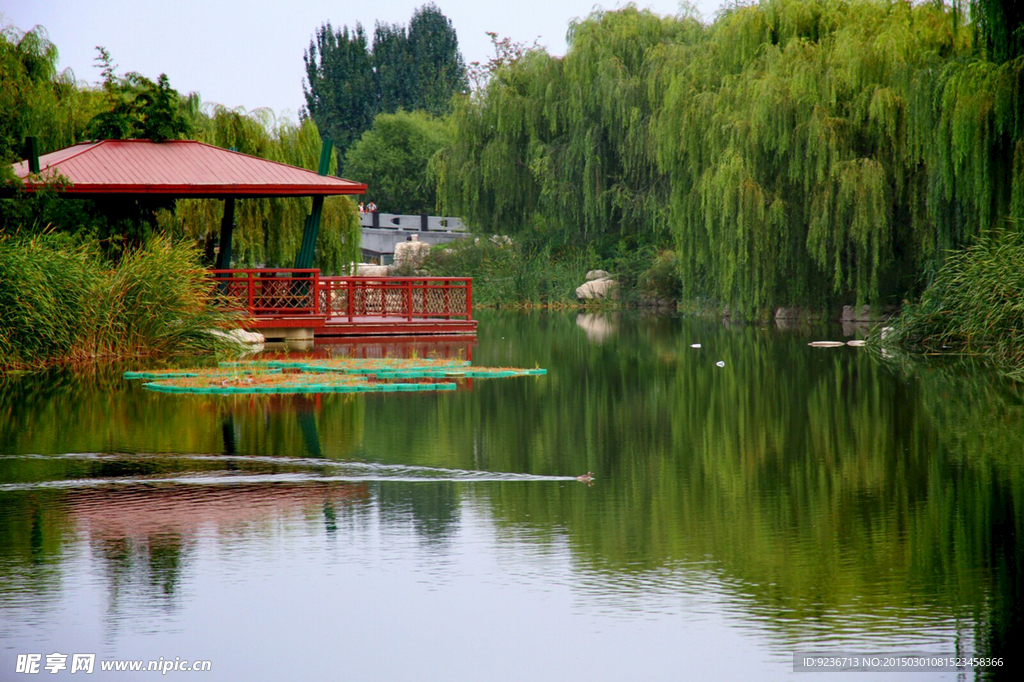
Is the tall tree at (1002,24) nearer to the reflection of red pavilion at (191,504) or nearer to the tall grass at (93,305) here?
the tall grass at (93,305)

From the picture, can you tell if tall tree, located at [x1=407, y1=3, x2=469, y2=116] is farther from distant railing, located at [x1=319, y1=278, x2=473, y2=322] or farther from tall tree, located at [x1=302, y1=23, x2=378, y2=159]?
distant railing, located at [x1=319, y1=278, x2=473, y2=322]

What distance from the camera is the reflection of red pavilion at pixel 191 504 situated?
688 cm

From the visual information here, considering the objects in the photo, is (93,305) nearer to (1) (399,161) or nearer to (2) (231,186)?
(2) (231,186)

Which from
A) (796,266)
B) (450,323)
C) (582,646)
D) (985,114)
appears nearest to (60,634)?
(582,646)

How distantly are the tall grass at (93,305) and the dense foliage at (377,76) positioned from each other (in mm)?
56471

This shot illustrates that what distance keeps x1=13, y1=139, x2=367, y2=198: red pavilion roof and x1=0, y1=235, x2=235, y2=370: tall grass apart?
74.1 inches

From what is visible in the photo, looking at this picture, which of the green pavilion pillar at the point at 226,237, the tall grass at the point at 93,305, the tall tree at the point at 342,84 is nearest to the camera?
the tall grass at the point at 93,305

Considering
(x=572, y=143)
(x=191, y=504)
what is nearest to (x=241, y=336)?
(x=191, y=504)

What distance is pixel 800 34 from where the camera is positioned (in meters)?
27.5

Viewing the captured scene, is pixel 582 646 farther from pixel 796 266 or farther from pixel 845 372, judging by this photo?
pixel 796 266

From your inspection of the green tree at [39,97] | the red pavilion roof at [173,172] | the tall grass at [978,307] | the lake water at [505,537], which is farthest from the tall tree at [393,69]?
the lake water at [505,537]

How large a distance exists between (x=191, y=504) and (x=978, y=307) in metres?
15.4

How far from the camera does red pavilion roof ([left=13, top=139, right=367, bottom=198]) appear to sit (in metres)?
21.5

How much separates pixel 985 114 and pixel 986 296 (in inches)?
115
